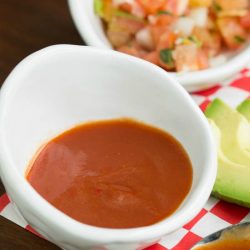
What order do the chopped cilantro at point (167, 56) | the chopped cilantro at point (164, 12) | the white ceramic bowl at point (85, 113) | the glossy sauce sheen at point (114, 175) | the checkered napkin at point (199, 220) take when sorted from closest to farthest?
1. the white ceramic bowl at point (85, 113)
2. the glossy sauce sheen at point (114, 175)
3. the checkered napkin at point (199, 220)
4. the chopped cilantro at point (167, 56)
5. the chopped cilantro at point (164, 12)

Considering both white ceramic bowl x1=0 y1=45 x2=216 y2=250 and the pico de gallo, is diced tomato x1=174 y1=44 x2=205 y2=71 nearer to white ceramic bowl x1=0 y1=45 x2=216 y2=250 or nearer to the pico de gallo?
the pico de gallo

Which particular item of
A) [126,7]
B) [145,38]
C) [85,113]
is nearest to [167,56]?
[145,38]

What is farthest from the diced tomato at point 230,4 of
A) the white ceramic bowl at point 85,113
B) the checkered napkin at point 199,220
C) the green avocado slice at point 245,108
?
the checkered napkin at point 199,220

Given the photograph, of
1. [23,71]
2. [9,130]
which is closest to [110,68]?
[23,71]

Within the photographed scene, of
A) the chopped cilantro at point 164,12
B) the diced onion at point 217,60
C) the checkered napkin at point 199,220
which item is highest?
the chopped cilantro at point 164,12

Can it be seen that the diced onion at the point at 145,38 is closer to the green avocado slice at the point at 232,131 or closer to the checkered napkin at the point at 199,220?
the green avocado slice at the point at 232,131
